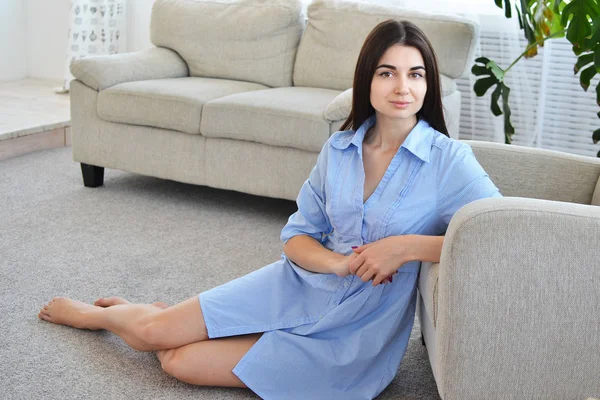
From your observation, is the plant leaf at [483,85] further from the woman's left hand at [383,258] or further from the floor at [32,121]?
the floor at [32,121]

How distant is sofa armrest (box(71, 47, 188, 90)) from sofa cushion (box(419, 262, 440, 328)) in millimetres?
2253

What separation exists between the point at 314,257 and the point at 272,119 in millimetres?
1440

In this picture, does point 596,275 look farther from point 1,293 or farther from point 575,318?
point 1,293

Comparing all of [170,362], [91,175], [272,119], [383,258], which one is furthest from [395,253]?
[91,175]

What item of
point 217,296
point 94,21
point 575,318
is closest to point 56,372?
point 217,296

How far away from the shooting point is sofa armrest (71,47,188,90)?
3.72m

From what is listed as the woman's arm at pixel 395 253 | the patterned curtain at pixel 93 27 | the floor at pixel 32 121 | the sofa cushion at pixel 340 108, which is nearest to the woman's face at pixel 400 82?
the woman's arm at pixel 395 253

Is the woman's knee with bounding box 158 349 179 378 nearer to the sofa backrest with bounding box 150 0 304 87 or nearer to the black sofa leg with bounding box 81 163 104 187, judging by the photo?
the black sofa leg with bounding box 81 163 104 187

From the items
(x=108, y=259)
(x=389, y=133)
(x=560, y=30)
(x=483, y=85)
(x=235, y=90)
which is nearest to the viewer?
(x=389, y=133)

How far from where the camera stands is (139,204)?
362 cm

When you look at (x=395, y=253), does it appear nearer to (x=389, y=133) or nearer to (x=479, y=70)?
(x=389, y=133)

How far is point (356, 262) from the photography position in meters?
1.84

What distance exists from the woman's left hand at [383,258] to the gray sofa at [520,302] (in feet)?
0.53

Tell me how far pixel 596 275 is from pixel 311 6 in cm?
266
